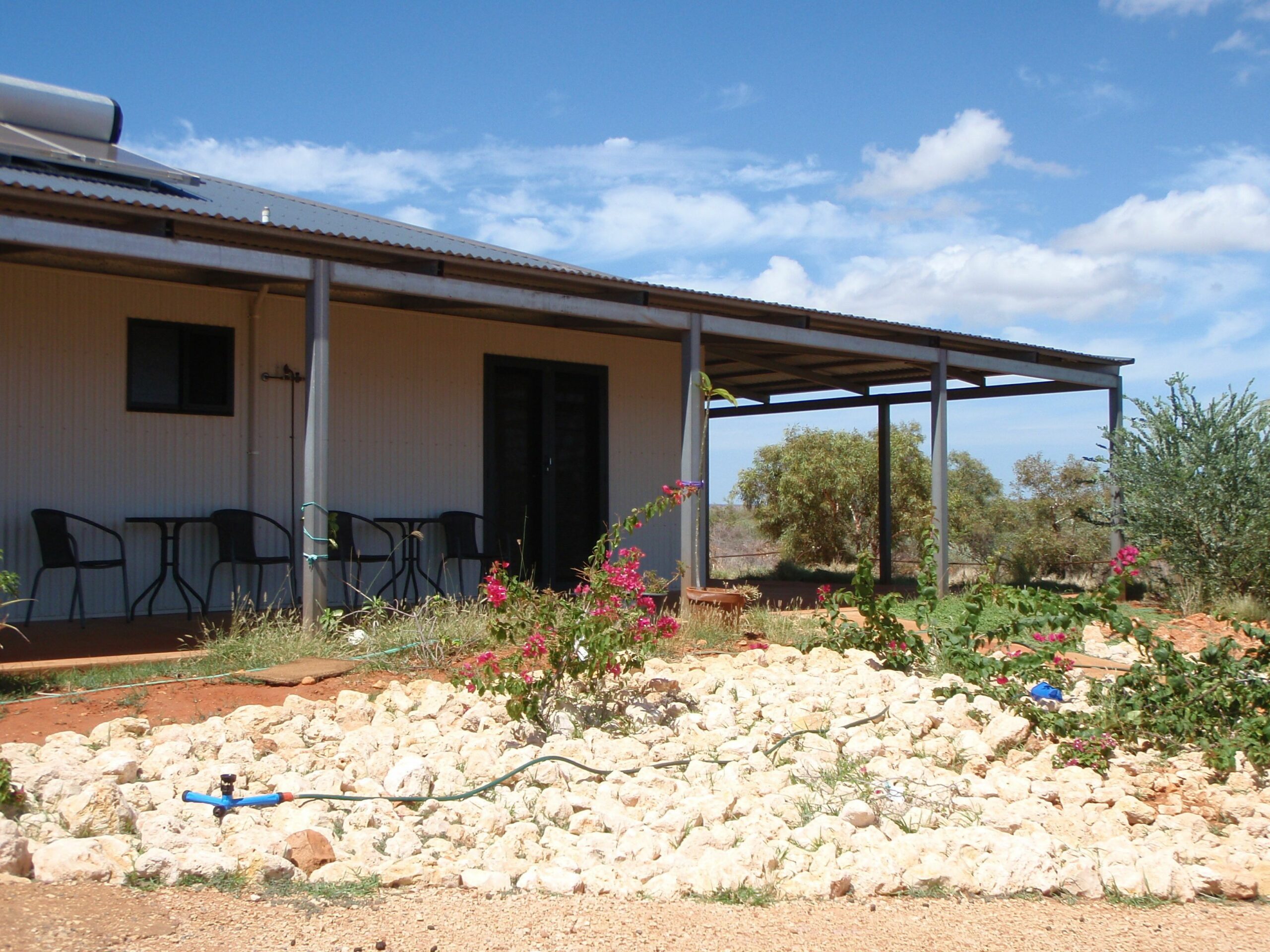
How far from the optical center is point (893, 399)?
1365cm

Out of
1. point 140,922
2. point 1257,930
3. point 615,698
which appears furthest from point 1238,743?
point 140,922

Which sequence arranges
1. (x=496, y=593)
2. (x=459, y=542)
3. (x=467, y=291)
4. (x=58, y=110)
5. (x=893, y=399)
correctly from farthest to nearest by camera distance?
(x=893, y=399) < (x=58, y=110) < (x=459, y=542) < (x=467, y=291) < (x=496, y=593)

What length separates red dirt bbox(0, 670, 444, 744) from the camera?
493 centimetres

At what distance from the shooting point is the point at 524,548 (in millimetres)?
9883

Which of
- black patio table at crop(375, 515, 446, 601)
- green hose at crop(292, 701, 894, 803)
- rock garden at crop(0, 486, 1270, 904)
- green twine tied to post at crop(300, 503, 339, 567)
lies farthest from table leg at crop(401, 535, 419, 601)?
green hose at crop(292, 701, 894, 803)

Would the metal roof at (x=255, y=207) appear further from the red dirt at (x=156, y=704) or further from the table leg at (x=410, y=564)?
the red dirt at (x=156, y=704)

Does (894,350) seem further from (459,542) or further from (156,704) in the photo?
(156,704)

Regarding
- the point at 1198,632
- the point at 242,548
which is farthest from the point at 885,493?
the point at 242,548

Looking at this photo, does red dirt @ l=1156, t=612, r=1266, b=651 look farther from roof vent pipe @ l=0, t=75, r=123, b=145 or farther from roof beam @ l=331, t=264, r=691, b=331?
roof vent pipe @ l=0, t=75, r=123, b=145

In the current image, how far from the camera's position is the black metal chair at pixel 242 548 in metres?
7.80

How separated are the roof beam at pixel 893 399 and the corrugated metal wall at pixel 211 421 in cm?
477

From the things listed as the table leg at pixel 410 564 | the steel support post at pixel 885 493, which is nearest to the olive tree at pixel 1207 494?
the steel support post at pixel 885 493

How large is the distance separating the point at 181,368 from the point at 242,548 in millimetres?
1390

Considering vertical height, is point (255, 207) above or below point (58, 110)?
below
